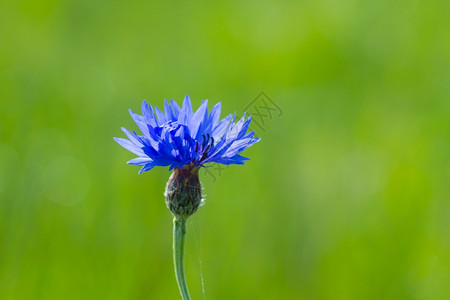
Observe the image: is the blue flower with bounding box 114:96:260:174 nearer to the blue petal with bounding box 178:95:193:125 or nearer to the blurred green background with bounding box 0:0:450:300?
the blue petal with bounding box 178:95:193:125

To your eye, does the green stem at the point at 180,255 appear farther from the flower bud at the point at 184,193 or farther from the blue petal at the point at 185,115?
the blue petal at the point at 185,115

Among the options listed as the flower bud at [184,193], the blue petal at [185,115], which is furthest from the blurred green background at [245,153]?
the blue petal at [185,115]

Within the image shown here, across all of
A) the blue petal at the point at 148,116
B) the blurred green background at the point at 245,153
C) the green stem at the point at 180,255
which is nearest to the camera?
the green stem at the point at 180,255

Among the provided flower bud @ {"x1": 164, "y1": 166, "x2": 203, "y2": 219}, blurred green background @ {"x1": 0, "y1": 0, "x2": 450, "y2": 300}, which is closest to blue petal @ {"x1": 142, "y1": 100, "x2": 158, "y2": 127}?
flower bud @ {"x1": 164, "y1": 166, "x2": 203, "y2": 219}

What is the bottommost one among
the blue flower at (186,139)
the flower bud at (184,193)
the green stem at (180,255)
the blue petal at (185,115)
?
the green stem at (180,255)

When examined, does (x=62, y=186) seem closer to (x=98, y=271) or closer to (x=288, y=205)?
(x=98, y=271)

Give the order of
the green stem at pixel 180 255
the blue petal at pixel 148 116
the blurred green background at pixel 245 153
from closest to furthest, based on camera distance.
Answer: the green stem at pixel 180 255
the blue petal at pixel 148 116
the blurred green background at pixel 245 153
